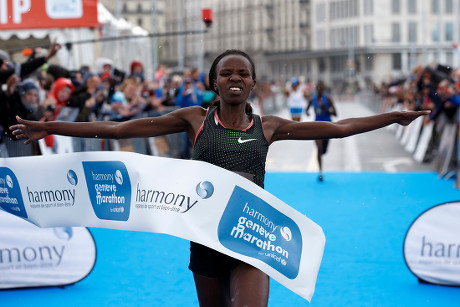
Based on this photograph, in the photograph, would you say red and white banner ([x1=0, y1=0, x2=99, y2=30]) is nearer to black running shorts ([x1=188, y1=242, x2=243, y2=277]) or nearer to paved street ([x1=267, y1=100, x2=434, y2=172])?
paved street ([x1=267, y1=100, x2=434, y2=172])

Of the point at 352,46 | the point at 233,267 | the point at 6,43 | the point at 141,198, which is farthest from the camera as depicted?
the point at 352,46

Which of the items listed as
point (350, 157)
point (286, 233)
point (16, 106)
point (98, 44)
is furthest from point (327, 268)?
point (98, 44)

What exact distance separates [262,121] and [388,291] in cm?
309

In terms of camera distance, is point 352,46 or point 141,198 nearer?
point 141,198

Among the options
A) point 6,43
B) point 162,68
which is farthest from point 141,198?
point 162,68

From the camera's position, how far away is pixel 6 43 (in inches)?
668

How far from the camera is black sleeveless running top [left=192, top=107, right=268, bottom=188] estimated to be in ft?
12.6

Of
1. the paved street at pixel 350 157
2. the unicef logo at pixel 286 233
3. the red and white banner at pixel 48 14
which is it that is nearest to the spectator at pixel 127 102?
the red and white banner at pixel 48 14

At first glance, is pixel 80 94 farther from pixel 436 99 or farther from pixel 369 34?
pixel 369 34

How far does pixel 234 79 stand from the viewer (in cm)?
376

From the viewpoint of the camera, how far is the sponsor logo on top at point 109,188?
4258 mm

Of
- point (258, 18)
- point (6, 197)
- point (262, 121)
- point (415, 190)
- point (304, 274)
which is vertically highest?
point (258, 18)

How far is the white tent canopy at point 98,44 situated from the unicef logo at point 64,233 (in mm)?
5899

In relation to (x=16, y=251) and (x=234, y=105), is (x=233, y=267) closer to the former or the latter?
(x=234, y=105)
